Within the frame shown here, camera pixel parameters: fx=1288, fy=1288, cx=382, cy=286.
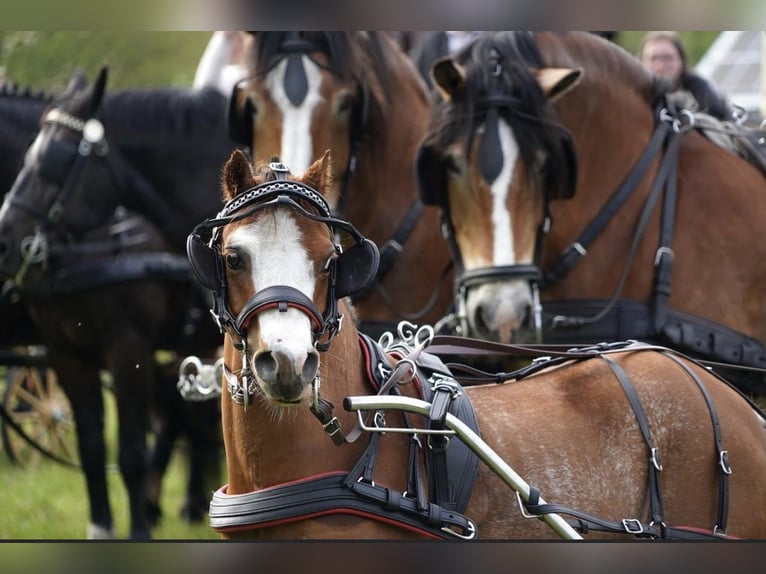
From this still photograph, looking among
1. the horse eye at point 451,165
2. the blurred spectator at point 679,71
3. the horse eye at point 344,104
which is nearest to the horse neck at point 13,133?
the horse eye at point 344,104

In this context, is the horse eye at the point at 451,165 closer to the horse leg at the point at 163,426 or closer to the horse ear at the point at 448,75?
the horse ear at the point at 448,75

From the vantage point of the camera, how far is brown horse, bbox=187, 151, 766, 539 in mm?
2596

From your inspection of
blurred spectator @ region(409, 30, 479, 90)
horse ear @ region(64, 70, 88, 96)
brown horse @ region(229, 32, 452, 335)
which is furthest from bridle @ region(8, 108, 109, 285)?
blurred spectator @ region(409, 30, 479, 90)

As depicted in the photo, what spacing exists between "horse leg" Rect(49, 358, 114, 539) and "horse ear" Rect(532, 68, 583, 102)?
232 cm

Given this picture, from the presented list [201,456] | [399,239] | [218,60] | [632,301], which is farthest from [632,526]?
[218,60]

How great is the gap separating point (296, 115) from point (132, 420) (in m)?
1.55

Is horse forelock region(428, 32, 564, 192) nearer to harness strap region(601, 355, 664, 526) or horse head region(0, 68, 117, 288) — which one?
harness strap region(601, 355, 664, 526)

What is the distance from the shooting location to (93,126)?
204 inches

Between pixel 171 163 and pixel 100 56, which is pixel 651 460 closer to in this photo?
pixel 171 163

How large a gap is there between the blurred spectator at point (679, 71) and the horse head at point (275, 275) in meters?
2.53

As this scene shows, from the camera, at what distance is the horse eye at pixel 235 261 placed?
261cm
